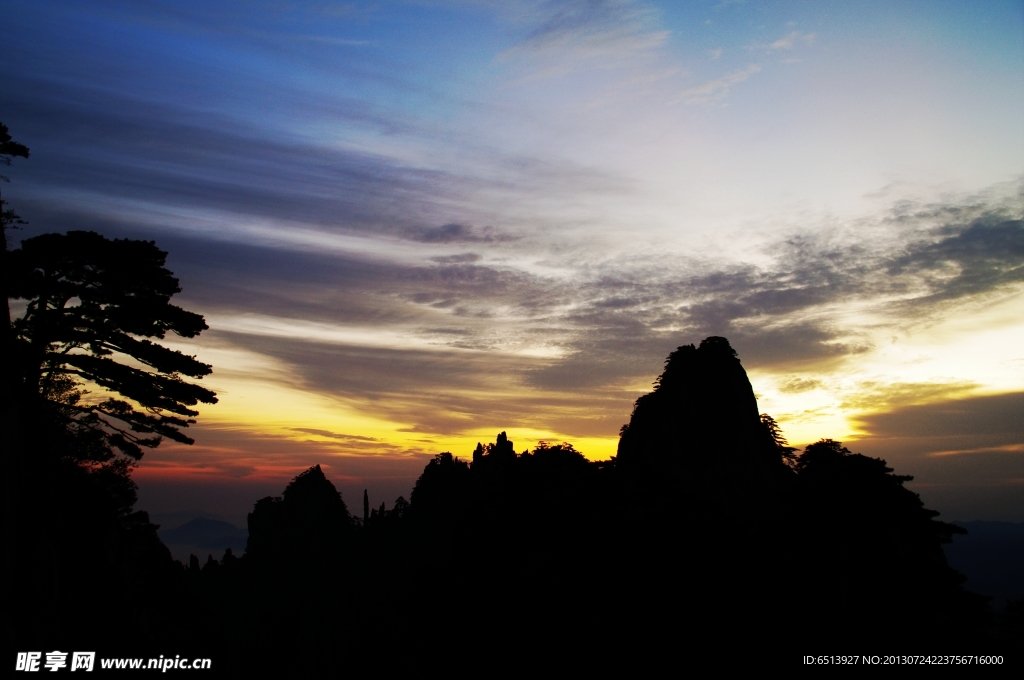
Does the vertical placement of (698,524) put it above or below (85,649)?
above

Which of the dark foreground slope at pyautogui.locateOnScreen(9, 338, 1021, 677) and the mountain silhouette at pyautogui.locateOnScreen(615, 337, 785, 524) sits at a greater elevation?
the mountain silhouette at pyautogui.locateOnScreen(615, 337, 785, 524)

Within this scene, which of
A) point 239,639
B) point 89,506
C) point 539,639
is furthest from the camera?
point 239,639

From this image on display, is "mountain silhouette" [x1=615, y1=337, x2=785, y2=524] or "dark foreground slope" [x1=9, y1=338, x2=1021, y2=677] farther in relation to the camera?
"mountain silhouette" [x1=615, y1=337, x2=785, y2=524]

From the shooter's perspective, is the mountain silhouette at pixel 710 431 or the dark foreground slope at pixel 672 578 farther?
the mountain silhouette at pixel 710 431

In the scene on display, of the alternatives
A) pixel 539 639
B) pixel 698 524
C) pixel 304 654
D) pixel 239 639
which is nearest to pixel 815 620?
pixel 698 524

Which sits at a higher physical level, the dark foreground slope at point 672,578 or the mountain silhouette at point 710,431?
the mountain silhouette at point 710,431

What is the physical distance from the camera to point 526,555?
2245cm

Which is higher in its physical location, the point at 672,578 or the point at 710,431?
the point at 710,431

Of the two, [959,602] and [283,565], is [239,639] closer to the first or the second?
[283,565]

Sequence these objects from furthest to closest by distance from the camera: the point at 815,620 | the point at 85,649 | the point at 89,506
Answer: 1. the point at 89,506
2. the point at 85,649
3. the point at 815,620

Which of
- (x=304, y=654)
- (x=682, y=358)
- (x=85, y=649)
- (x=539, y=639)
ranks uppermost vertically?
(x=682, y=358)

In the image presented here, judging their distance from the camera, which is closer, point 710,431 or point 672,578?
point 672,578

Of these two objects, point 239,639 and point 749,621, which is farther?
point 239,639

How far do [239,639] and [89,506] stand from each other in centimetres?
7340
